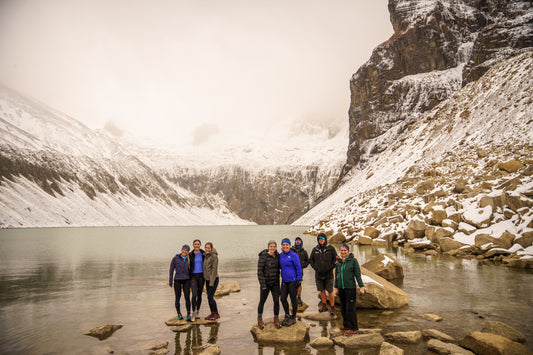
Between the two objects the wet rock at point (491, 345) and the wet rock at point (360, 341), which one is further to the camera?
the wet rock at point (360, 341)

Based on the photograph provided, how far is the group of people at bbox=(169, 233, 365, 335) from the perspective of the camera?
9.27 metres

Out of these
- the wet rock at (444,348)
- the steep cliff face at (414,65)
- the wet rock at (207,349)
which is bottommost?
the wet rock at (444,348)

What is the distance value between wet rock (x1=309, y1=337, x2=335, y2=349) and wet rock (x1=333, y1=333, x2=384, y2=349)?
0.75 feet

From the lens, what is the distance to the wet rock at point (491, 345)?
6.73m

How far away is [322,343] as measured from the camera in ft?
26.0

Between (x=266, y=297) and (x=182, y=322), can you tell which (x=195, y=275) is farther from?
(x=266, y=297)

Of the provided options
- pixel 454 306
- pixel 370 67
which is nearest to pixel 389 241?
pixel 454 306

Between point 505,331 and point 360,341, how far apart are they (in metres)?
3.70

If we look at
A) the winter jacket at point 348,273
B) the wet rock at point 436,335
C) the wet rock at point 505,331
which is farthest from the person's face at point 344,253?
the wet rock at point 505,331

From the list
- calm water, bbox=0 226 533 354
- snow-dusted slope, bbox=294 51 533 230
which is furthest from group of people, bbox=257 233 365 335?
snow-dusted slope, bbox=294 51 533 230

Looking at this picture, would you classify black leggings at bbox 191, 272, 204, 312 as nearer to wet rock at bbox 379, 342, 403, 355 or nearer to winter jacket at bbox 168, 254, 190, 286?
winter jacket at bbox 168, 254, 190, 286

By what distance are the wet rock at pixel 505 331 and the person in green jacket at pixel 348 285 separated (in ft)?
10.5

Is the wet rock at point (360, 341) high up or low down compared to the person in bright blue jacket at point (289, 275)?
down

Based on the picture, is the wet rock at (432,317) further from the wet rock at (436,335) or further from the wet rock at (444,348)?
the wet rock at (444,348)
